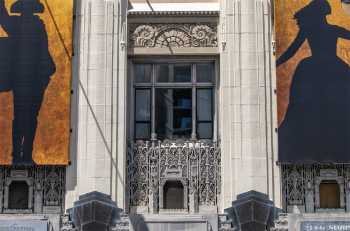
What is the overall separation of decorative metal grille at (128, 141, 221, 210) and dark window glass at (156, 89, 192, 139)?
1.82ft

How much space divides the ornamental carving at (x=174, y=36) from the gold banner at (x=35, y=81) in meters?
2.21

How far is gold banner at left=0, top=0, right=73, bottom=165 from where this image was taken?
21.5m

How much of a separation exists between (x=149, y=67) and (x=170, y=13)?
1.83 m

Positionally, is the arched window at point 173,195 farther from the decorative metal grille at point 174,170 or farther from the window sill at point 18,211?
the window sill at point 18,211

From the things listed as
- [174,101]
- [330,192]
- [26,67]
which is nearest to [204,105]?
[174,101]

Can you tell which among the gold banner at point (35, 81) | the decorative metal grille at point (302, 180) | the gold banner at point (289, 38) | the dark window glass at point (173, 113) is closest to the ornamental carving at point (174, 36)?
the dark window glass at point (173, 113)

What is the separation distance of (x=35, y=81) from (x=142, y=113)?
11.3 ft

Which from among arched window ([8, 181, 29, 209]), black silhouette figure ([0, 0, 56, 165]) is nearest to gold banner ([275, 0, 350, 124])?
black silhouette figure ([0, 0, 56, 165])

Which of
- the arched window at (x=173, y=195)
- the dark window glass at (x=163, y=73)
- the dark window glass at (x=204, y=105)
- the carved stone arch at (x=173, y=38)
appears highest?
the carved stone arch at (x=173, y=38)

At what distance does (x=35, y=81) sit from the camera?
21906 millimetres

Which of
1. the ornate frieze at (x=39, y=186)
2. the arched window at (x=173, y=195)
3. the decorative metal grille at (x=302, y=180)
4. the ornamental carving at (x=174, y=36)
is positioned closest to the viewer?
the decorative metal grille at (x=302, y=180)

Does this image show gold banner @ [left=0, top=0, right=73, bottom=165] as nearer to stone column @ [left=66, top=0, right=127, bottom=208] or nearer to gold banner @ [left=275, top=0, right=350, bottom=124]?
stone column @ [left=66, top=0, right=127, bottom=208]

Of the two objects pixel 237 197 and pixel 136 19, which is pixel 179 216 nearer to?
pixel 237 197

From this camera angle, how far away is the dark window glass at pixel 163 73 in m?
22.6
